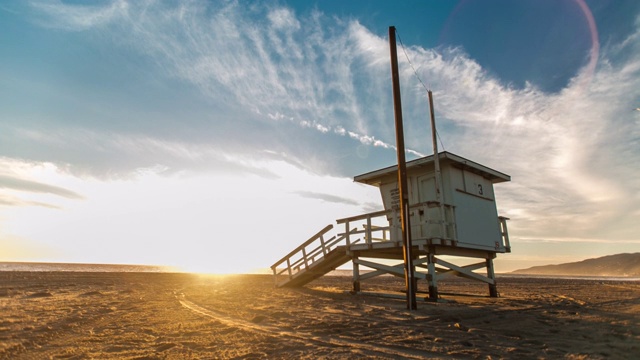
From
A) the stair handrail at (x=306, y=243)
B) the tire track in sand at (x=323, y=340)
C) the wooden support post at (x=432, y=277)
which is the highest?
the stair handrail at (x=306, y=243)

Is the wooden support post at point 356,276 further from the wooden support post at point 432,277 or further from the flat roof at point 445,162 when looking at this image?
the flat roof at point 445,162

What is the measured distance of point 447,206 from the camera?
14.1 metres

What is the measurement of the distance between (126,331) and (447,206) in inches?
446

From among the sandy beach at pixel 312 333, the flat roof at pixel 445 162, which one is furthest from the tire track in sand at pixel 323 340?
the flat roof at pixel 445 162

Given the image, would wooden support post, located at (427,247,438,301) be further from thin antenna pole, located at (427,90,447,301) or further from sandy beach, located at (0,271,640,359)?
sandy beach, located at (0,271,640,359)

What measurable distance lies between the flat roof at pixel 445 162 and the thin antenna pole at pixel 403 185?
3589mm

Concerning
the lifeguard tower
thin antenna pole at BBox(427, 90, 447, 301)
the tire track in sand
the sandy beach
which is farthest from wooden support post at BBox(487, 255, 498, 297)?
the tire track in sand

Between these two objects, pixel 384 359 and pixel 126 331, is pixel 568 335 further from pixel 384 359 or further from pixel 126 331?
pixel 126 331

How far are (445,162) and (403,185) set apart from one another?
470cm

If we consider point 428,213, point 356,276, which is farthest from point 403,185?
point 356,276

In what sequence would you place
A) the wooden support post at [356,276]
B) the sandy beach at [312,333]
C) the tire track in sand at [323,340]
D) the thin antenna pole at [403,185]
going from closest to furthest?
1. the tire track in sand at [323,340]
2. the sandy beach at [312,333]
3. the thin antenna pole at [403,185]
4. the wooden support post at [356,276]

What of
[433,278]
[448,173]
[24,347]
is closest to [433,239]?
[433,278]

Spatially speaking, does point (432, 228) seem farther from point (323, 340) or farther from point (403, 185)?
point (323, 340)

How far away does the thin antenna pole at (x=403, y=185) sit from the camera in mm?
10305
